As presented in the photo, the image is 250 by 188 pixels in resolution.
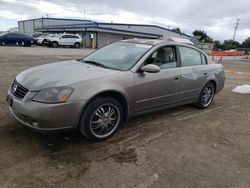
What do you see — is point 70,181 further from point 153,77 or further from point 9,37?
point 9,37

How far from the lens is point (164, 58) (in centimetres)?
455

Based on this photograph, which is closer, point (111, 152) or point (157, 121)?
point (111, 152)

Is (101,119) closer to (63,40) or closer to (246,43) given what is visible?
(63,40)

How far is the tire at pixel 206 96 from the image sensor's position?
553 cm

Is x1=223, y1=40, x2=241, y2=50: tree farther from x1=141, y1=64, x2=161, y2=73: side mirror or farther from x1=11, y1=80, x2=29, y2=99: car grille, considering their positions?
x1=11, y1=80, x2=29, y2=99: car grille

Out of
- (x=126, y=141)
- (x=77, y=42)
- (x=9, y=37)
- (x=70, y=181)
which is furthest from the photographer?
(x=77, y=42)

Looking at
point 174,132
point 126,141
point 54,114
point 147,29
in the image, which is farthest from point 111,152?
point 147,29

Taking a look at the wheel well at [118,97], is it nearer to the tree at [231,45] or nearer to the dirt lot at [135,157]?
the dirt lot at [135,157]

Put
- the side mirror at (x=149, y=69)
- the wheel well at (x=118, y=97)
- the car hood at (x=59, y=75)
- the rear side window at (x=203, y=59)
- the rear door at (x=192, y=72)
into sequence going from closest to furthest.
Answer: the car hood at (x=59, y=75)
the wheel well at (x=118, y=97)
the side mirror at (x=149, y=69)
the rear door at (x=192, y=72)
the rear side window at (x=203, y=59)

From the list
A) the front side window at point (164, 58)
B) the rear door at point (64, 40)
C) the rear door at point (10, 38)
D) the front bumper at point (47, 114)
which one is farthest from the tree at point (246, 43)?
the front bumper at point (47, 114)

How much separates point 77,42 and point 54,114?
29.0m

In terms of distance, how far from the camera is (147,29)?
151 feet

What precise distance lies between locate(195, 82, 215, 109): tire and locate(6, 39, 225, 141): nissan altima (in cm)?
14

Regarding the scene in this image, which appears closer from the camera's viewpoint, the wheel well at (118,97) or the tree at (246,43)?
the wheel well at (118,97)
